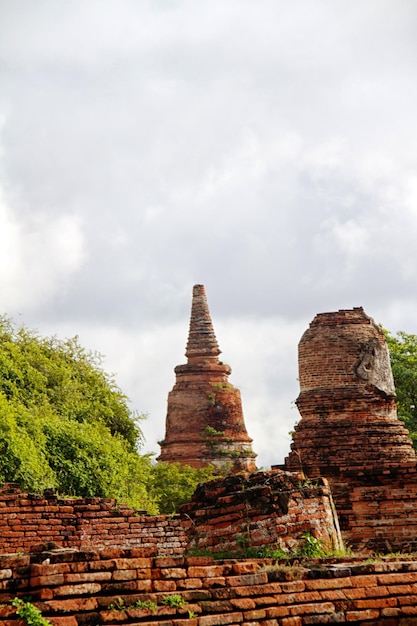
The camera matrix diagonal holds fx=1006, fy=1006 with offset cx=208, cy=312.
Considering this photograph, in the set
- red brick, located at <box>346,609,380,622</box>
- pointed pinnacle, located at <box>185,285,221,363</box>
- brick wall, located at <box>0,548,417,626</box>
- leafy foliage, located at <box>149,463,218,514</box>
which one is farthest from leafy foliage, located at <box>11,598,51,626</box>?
pointed pinnacle, located at <box>185,285,221,363</box>

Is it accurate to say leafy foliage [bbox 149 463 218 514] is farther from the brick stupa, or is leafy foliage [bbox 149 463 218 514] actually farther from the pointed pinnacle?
the brick stupa

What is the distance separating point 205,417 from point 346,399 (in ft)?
65.6

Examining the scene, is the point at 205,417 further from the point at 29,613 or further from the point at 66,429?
the point at 29,613

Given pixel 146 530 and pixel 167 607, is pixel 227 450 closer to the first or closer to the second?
pixel 146 530

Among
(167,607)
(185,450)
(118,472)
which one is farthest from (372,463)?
(185,450)

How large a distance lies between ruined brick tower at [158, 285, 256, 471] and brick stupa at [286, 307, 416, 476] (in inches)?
731

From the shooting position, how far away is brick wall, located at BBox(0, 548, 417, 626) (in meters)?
5.81

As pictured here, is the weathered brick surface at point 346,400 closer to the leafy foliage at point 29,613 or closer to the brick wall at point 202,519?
the brick wall at point 202,519

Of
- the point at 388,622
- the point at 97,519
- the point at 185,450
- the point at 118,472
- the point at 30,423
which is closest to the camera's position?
the point at 388,622

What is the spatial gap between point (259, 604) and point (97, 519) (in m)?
5.28

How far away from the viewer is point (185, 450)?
35.5 meters

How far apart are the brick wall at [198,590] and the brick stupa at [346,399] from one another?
29.6 ft

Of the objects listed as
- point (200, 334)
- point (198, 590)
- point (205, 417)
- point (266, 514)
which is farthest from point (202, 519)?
point (200, 334)

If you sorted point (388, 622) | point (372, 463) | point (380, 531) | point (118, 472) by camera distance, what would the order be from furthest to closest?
point (118, 472) < point (372, 463) < point (380, 531) < point (388, 622)
